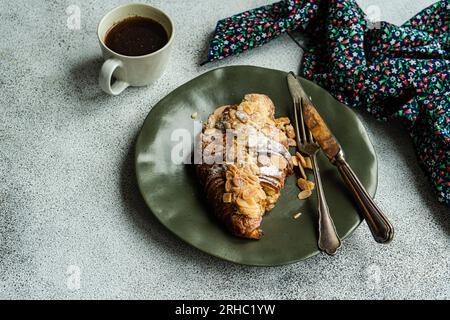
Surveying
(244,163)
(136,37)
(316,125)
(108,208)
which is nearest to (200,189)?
(244,163)

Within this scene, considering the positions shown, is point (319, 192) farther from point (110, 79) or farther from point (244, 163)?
point (110, 79)

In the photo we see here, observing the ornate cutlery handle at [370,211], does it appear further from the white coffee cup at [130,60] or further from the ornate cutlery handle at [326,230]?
the white coffee cup at [130,60]

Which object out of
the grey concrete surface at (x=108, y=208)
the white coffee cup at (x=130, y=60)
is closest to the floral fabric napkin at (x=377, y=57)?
the grey concrete surface at (x=108, y=208)

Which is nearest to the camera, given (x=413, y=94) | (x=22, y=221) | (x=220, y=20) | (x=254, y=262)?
(x=254, y=262)

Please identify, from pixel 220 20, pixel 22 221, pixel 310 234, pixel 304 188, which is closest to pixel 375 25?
pixel 220 20

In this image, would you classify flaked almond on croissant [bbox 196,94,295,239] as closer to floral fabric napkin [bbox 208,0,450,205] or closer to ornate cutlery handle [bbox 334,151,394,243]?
ornate cutlery handle [bbox 334,151,394,243]

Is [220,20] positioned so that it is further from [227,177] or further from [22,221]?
[22,221]

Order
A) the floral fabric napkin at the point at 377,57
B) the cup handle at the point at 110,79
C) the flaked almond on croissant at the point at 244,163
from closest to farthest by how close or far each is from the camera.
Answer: the flaked almond on croissant at the point at 244,163 < the cup handle at the point at 110,79 < the floral fabric napkin at the point at 377,57
